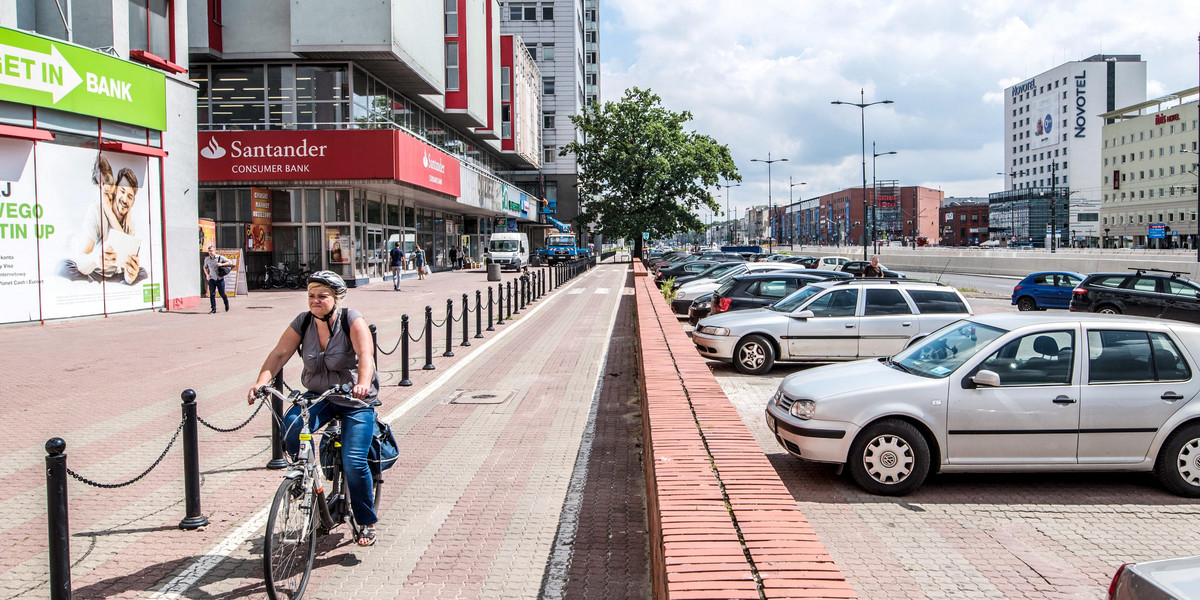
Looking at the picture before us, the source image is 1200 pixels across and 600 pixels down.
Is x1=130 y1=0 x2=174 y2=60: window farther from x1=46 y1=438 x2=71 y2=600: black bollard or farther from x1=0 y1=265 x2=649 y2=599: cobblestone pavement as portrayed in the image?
x1=46 y1=438 x2=71 y2=600: black bollard

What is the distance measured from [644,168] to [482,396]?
57403mm

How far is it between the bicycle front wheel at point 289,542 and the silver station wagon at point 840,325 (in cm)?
912

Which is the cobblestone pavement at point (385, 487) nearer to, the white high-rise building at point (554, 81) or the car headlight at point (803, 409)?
the car headlight at point (803, 409)

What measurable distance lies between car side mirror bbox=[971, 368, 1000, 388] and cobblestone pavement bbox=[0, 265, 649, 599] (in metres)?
2.72

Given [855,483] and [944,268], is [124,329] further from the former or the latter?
[944,268]

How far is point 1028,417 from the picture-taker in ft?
22.0

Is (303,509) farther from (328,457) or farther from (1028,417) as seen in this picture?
(1028,417)

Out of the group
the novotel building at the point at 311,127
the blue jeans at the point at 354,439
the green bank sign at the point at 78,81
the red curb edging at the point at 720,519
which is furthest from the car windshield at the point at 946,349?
the novotel building at the point at 311,127

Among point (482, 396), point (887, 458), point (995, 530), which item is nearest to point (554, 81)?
point (482, 396)

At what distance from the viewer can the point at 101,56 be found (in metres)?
19.0

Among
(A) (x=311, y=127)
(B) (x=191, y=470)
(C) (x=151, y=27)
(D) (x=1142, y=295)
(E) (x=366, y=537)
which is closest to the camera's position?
(E) (x=366, y=537)

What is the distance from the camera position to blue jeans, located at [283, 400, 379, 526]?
500 cm

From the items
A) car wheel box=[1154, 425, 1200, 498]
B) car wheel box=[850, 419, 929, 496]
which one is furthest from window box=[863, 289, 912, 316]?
car wheel box=[850, 419, 929, 496]

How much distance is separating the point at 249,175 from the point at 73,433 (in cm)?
2411
